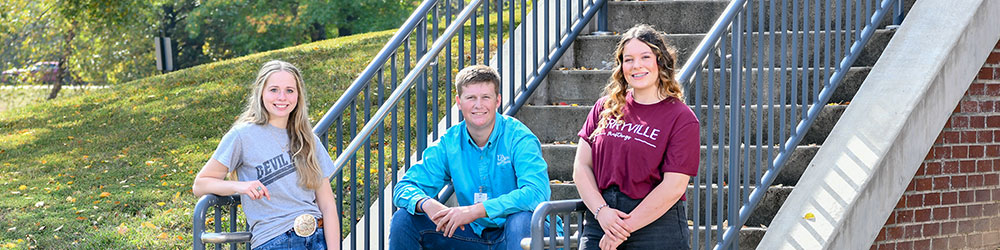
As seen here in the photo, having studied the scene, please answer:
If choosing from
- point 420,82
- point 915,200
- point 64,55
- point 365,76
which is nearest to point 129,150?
point 420,82

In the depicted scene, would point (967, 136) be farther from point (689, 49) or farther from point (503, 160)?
point (503, 160)

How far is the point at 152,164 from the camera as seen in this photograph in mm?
9812

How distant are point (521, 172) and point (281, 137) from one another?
94 centimetres

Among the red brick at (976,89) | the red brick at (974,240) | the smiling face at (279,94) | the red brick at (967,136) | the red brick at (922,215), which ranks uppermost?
the smiling face at (279,94)

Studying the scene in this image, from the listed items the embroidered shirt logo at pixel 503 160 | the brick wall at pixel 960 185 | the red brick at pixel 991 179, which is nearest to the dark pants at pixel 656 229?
the embroidered shirt logo at pixel 503 160

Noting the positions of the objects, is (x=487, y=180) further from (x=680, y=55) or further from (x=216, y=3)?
(x=216, y=3)

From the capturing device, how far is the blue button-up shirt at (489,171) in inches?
164

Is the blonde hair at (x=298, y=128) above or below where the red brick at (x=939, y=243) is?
above

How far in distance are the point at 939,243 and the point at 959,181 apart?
0.32 metres

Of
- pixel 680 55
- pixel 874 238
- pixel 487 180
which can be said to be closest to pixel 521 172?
pixel 487 180

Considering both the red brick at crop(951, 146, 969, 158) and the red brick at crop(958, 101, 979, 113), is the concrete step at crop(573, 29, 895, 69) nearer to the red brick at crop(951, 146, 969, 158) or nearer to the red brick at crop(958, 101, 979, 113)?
the red brick at crop(958, 101, 979, 113)

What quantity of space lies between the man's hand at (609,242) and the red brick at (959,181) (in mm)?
2368

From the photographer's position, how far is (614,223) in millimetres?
3539

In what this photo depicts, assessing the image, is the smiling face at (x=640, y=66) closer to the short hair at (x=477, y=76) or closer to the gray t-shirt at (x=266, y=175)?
the short hair at (x=477, y=76)
